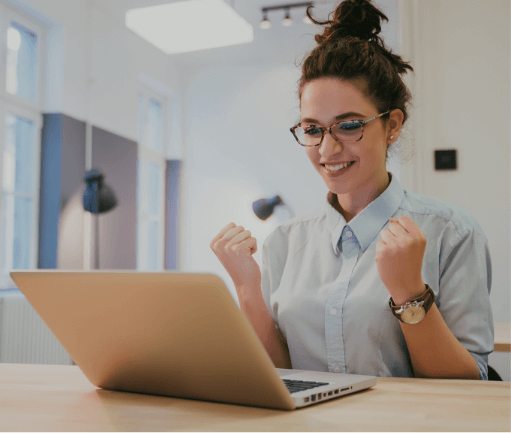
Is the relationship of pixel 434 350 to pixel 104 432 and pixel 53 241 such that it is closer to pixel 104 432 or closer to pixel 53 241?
pixel 104 432

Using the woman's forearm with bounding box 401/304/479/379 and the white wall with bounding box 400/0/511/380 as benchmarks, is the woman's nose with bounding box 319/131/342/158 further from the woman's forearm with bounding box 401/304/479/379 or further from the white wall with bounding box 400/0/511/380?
the white wall with bounding box 400/0/511/380

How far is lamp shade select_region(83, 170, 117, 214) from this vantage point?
13.3ft

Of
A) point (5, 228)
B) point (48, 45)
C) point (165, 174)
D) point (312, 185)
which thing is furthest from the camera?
point (165, 174)

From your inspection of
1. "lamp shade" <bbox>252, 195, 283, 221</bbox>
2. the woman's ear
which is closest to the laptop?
the woman's ear

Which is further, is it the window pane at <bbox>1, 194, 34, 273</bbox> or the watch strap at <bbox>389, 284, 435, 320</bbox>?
the window pane at <bbox>1, 194, 34, 273</bbox>

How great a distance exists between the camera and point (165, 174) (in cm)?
656

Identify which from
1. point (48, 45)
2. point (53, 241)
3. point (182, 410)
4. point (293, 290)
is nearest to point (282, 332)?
point (293, 290)

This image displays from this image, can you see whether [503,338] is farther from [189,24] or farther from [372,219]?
[189,24]

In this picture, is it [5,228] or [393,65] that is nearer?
[393,65]

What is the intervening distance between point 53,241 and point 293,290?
3.49 m

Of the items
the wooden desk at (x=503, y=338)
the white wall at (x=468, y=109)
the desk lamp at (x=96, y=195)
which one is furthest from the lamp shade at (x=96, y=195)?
the wooden desk at (x=503, y=338)

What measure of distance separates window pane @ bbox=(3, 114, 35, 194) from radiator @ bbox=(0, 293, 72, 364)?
3.90ft

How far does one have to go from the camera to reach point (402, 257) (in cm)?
84

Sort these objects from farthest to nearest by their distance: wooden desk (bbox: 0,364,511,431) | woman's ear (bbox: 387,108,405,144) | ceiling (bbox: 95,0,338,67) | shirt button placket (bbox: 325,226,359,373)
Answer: ceiling (bbox: 95,0,338,67)
woman's ear (bbox: 387,108,405,144)
shirt button placket (bbox: 325,226,359,373)
wooden desk (bbox: 0,364,511,431)
